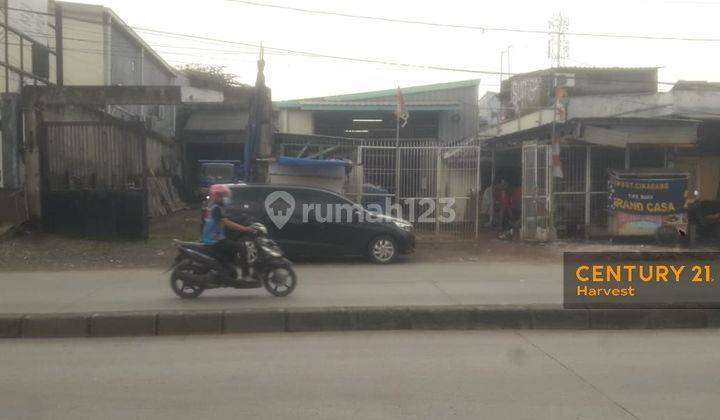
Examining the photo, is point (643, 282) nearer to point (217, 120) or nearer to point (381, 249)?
point (381, 249)

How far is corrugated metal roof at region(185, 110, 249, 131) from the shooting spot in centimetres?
3255

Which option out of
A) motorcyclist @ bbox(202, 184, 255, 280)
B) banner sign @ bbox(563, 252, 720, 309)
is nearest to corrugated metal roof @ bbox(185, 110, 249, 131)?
banner sign @ bbox(563, 252, 720, 309)

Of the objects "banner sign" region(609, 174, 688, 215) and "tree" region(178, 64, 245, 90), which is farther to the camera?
"tree" region(178, 64, 245, 90)

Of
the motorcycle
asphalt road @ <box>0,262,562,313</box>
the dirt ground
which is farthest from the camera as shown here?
the dirt ground

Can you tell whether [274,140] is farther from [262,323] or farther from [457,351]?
[457,351]

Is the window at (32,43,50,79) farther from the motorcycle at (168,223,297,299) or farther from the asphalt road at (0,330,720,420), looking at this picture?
the asphalt road at (0,330,720,420)

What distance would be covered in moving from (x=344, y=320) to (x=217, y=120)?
87.9 feet

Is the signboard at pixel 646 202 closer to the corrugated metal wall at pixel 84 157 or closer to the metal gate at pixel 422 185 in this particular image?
the metal gate at pixel 422 185

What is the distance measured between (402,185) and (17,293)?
9.29 m

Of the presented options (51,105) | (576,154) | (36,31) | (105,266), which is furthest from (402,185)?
(36,31)

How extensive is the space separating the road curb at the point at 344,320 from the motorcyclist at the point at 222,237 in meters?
1.30

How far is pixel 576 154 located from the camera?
16.8 m

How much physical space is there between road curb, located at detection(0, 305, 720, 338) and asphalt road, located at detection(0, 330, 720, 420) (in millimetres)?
202

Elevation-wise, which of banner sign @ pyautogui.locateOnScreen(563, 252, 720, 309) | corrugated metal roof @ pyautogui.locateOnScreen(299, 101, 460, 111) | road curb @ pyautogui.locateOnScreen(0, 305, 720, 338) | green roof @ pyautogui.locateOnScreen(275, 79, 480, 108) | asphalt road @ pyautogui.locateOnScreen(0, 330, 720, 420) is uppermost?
green roof @ pyautogui.locateOnScreen(275, 79, 480, 108)
